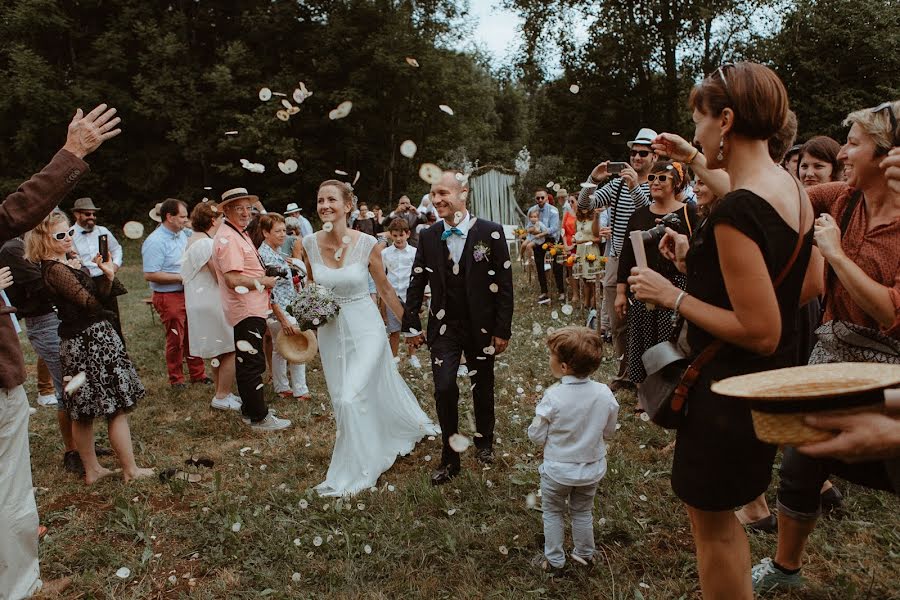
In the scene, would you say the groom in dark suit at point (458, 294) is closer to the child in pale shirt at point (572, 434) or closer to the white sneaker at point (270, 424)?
the child in pale shirt at point (572, 434)

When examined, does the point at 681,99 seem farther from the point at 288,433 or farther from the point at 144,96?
the point at 288,433

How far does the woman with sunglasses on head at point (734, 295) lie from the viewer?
1.91m

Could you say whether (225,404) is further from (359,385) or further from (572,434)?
(572,434)

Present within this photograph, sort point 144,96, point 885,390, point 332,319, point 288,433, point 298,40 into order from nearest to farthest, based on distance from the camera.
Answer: point 885,390, point 332,319, point 288,433, point 144,96, point 298,40

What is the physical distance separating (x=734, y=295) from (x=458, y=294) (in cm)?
283

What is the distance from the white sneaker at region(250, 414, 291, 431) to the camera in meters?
5.95

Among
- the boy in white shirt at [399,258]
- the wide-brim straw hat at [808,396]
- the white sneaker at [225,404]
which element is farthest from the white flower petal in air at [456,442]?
the boy in white shirt at [399,258]

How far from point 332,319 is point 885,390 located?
4.05 metres

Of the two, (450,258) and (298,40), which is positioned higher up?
(298,40)

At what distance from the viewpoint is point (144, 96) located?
26453 millimetres

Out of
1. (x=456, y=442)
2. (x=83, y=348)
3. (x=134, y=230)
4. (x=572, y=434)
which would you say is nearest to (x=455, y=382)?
(x=456, y=442)

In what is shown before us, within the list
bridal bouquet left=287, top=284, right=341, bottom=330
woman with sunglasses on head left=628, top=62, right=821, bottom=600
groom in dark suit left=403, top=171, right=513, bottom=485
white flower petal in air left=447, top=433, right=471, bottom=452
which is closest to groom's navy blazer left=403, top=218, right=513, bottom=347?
groom in dark suit left=403, top=171, right=513, bottom=485

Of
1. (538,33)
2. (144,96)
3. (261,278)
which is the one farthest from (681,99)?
(261,278)

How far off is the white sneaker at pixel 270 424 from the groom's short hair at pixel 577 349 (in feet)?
11.9
